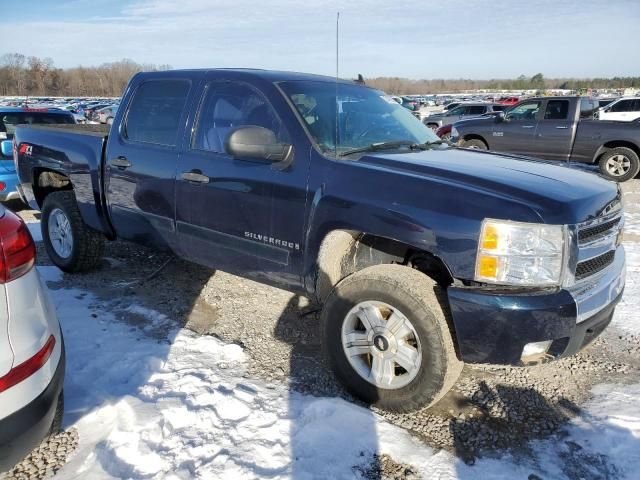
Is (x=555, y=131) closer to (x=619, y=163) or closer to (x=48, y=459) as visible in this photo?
(x=619, y=163)

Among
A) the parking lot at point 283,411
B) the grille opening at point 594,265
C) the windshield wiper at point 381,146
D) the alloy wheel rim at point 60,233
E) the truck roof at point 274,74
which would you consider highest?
the truck roof at point 274,74

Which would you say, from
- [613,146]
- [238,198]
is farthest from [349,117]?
[613,146]

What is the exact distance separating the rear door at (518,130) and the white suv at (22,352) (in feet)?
37.7

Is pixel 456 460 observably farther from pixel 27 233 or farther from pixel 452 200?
pixel 27 233

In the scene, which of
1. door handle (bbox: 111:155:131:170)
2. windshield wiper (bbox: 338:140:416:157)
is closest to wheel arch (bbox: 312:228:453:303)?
windshield wiper (bbox: 338:140:416:157)

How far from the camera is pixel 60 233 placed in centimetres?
488

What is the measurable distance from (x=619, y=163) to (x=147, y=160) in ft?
33.9

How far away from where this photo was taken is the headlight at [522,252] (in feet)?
7.78

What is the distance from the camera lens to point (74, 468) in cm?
232

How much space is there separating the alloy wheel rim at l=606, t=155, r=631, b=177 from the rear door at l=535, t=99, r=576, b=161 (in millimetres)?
854

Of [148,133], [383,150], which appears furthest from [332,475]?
[148,133]

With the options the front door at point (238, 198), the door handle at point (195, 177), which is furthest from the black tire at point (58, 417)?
the door handle at point (195, 177)

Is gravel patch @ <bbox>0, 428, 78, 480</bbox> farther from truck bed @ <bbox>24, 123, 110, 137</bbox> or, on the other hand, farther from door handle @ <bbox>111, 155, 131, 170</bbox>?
truck bed @ <bbox>24, 123, 110, 137</bbox>

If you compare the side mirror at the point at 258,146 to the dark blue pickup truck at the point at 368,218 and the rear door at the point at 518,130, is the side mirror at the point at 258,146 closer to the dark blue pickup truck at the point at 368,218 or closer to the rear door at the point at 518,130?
the dark blue pickup truck at the point at 368,218
